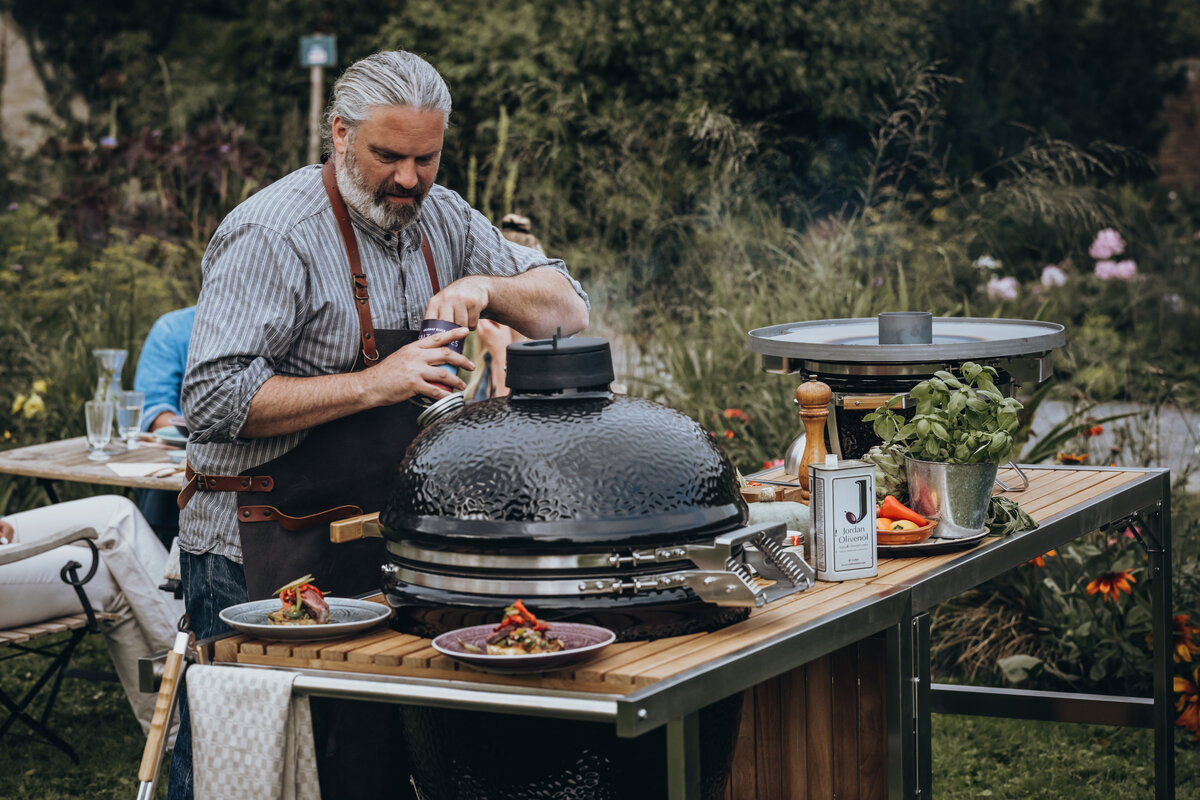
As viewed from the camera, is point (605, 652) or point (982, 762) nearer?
point (605, 652)

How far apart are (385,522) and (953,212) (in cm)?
930

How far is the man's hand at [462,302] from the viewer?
2.47 m

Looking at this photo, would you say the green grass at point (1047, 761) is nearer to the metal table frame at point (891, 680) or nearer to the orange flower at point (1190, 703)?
the orange flower at point (1190, 703)

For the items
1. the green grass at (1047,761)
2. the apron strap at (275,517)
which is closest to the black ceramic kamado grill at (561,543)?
the apron strap at (275,517)

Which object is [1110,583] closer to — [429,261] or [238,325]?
[429,261]

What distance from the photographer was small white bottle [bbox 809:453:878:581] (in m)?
2.24

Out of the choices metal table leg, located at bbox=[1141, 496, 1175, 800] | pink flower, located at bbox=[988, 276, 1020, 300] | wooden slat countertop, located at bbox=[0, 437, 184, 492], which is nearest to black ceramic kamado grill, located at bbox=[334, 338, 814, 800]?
metal table leg, located at bbox=[1141, 496, 1175, 800]

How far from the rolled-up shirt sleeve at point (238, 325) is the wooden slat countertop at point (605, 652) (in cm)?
51

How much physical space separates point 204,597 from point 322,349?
1.85 ft

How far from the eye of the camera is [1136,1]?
49.1 ft

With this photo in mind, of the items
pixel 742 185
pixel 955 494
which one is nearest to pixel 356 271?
pixel 955 494

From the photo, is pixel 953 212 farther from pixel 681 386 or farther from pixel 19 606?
→ pixel 19 606

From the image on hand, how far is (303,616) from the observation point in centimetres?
204

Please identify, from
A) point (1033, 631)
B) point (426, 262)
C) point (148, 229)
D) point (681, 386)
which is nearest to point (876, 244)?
point (681, 386)
